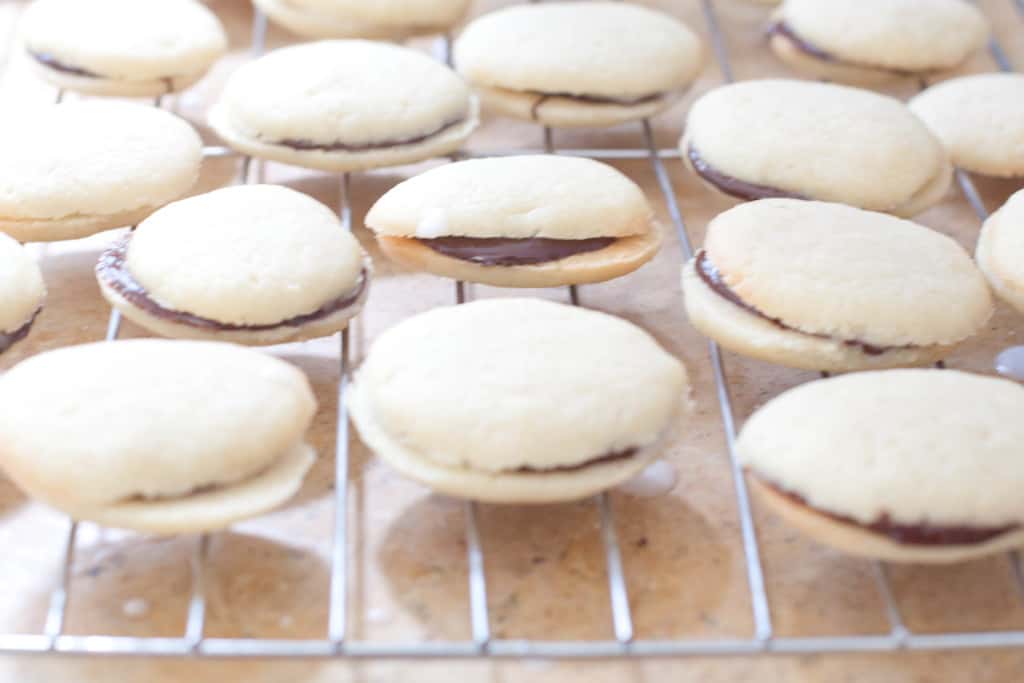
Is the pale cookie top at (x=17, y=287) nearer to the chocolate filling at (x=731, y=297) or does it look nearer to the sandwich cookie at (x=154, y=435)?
the sandwich cookie at (x=154, y=435)

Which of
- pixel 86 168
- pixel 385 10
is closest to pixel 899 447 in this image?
pixel 86 168

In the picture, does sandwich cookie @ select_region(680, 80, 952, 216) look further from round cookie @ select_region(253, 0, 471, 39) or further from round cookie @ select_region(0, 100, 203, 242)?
round cookie @ select_region(0, 100, 203, 242)

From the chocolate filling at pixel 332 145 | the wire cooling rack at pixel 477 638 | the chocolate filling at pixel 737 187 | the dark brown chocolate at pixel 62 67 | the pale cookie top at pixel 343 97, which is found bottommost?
the wire cooling rack at pixel 477 638

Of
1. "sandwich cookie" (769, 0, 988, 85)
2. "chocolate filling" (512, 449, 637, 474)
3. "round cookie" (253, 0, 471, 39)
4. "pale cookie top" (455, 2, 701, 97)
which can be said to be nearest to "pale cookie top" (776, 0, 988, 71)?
"sandwich cookie" (769, 0, 988, 85)

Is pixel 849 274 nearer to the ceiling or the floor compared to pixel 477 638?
nearer to the ceiling

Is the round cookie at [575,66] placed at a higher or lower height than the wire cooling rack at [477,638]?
higher

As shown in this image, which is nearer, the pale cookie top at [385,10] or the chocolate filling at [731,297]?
the chocolate filling at [731,297]

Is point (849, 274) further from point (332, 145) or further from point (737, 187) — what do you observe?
point (332, 145)

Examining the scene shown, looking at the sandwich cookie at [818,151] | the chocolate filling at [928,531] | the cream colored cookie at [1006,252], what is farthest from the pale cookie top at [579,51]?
the chocolate filling at [928,531]
